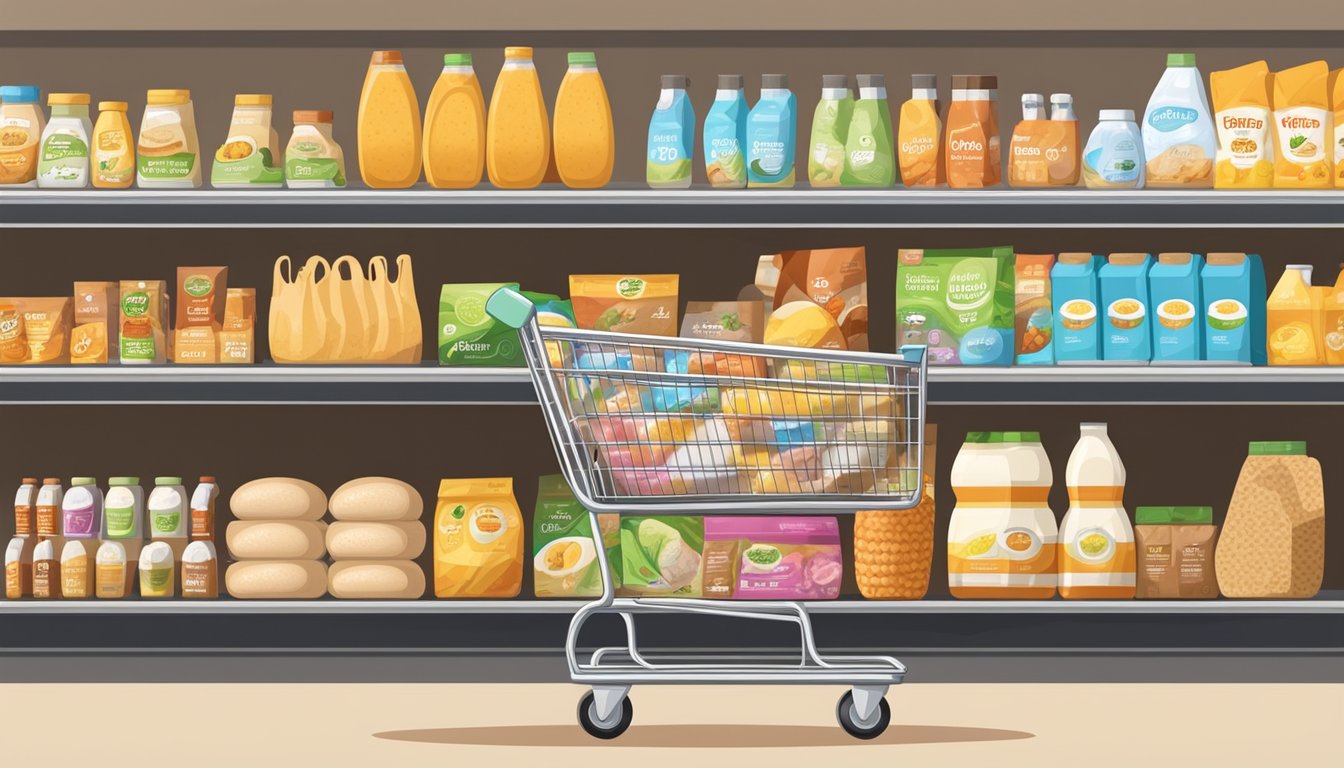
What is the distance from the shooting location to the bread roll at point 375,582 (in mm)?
4273

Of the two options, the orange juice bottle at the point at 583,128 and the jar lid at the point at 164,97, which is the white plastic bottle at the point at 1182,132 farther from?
the jar lid at the point at 164,97

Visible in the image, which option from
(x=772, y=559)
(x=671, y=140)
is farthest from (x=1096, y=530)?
(x=671, y=140)

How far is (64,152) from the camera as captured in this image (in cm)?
427

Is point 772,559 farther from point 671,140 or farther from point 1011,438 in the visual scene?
point 671,140

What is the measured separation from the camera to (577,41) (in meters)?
4.66

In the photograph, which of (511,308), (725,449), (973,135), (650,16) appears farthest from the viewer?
(650,16)

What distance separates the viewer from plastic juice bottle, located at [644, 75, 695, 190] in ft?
13.9

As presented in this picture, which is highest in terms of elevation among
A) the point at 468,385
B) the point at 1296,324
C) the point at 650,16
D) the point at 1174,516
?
the point at 650,16

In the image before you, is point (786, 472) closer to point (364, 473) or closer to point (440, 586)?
point (440, 586)

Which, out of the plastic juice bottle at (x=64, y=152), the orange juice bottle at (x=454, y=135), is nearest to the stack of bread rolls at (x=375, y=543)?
the orange juice bottle at (x=454, y=135)
